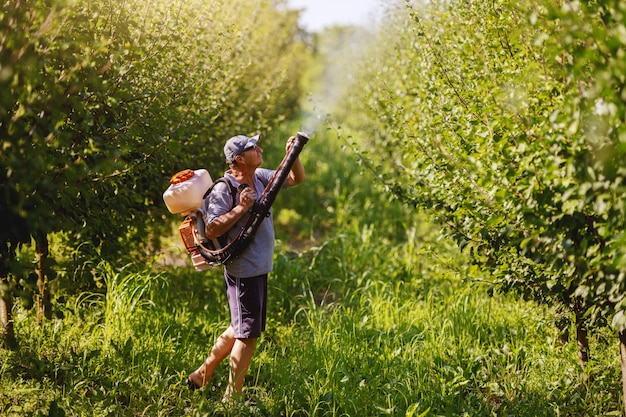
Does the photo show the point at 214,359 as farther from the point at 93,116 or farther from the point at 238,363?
the point at 93,116

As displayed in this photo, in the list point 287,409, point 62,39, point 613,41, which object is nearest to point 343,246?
point 287,409

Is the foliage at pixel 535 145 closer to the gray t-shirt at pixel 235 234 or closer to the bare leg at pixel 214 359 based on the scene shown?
the gray t-shirt at pixel 235 234

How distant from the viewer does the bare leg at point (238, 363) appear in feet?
13.0

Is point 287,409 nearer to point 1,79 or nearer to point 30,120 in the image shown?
point 30,120

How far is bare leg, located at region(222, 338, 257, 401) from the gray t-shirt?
0.44 m

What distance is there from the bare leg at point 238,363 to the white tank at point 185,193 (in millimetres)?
896

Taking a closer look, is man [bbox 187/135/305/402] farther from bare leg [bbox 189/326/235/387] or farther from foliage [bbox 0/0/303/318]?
foliage [bbox 0/0/303/318]

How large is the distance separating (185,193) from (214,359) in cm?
110

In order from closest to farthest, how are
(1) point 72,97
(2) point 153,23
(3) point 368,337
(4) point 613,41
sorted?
(4) point 613,41 < (1) point 72,97 < (2) point 153,23 < (3) point 368,337

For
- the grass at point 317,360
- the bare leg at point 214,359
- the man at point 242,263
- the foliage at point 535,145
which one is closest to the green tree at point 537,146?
the foliage at point 535,145

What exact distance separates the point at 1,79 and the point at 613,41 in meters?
2.30

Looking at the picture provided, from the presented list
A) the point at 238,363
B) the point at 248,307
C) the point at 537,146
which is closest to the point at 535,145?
the point at 537,146

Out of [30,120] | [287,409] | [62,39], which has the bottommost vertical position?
[287,409]

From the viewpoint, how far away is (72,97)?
312cm
